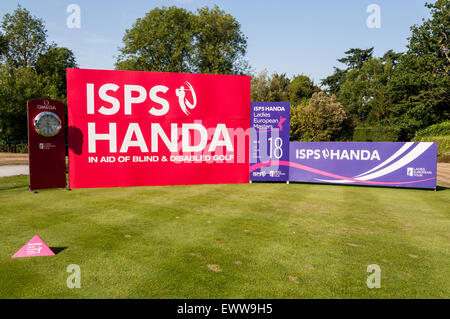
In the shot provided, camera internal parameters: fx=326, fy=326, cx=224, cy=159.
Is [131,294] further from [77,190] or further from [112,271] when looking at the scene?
[77,190]

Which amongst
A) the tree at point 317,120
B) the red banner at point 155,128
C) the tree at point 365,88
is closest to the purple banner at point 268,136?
the red banner at point 155,128

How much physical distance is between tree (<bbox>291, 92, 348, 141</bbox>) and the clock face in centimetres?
3454

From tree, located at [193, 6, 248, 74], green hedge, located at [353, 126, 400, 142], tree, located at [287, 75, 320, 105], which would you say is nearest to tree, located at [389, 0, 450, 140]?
green hedge, located at [353, 126, 400, 142]

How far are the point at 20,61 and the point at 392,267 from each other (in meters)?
66.8

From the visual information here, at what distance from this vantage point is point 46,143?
1342cm

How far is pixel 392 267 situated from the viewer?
6164mm

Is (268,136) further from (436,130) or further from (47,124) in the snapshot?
(436,130)

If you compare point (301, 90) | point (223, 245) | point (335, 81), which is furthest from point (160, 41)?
point (335, 81)

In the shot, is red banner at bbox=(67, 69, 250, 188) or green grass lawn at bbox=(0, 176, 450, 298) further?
red banner at bbox=(67, 69, 250, 188)

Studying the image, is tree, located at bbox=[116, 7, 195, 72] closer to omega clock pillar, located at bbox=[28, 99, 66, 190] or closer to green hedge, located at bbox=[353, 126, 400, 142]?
green hedge, located at bbox=[353, 126, 400, 142]

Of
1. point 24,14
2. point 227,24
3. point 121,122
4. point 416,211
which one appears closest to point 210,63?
point 227,24

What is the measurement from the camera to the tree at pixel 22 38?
53844 mm

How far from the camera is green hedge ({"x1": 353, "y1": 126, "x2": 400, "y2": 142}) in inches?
2079

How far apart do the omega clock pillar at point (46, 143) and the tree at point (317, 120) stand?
34.4 m
